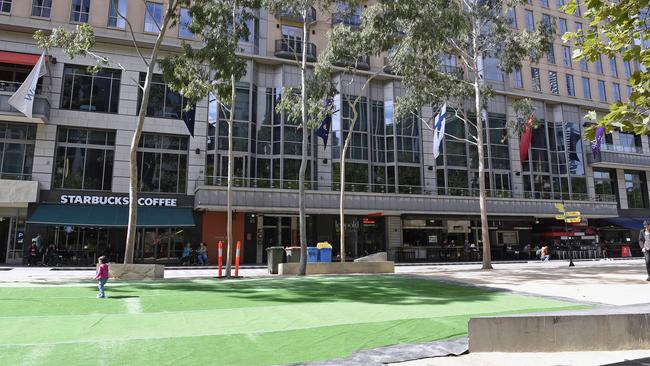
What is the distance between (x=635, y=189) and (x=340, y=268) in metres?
39.4

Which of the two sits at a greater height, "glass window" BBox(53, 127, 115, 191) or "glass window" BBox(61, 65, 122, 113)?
"glass window" BBox(61, 65, 122, 113)

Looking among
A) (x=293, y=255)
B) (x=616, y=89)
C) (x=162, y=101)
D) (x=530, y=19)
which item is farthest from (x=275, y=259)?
(x=616, y=89)

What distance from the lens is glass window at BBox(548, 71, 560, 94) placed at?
42000mm

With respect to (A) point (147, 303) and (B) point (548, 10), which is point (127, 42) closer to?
(A) point (147, 303)

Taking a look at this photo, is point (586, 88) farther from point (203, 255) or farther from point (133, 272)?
point (133, 272)

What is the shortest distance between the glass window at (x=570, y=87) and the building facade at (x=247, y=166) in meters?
4.76

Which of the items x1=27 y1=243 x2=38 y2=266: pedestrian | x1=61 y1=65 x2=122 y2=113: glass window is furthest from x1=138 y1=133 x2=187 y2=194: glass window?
x1=27 y1=243 x2=38 y2=266: pedestrian

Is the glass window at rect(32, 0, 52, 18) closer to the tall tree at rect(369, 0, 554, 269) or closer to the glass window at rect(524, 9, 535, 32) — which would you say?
the tall tree at rect(369, 0, 554, 269)

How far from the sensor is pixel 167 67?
17.4 metres

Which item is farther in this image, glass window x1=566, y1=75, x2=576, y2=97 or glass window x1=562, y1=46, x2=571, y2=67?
glass window x1=562, y1=46, x2=571, y2=67

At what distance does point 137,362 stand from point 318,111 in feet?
62.5

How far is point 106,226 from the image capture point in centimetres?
2489

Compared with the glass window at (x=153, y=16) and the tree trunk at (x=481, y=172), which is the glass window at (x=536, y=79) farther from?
the glass window at (x=153, y=16)

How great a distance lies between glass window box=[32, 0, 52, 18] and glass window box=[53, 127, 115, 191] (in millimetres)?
7039
